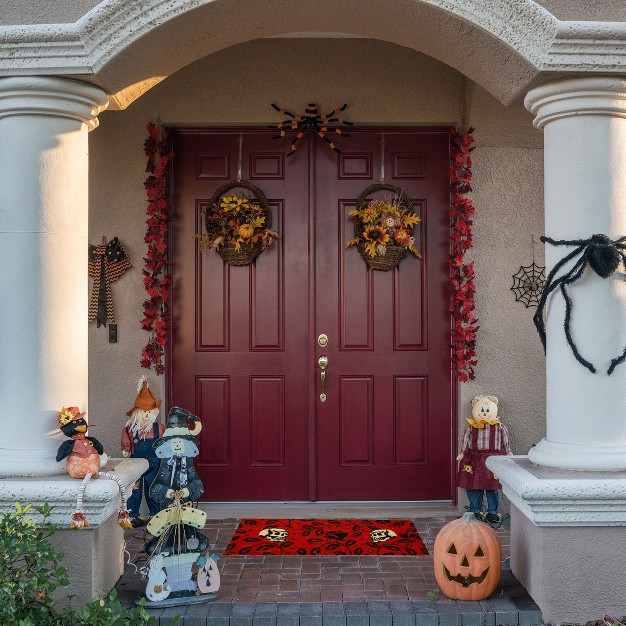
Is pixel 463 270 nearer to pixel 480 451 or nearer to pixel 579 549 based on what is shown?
pixel 480 451

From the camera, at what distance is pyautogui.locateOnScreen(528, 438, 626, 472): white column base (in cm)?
393

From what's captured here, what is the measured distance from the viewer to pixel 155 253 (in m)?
5.76

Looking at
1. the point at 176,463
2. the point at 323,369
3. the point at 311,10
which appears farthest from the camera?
the point at 323,369

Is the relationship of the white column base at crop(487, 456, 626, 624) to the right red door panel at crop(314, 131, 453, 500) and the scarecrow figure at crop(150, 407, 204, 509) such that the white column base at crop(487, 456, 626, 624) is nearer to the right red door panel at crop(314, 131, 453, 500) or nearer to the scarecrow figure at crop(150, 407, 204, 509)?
the scarecrow figure at crop(150, 407, 204, 509)

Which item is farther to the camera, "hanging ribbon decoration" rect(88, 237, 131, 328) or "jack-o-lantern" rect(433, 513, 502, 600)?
"hanging ribbon decoration" rect(88, 237, 131, 328)

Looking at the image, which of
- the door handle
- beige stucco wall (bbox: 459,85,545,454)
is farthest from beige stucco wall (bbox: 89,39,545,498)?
the door handle

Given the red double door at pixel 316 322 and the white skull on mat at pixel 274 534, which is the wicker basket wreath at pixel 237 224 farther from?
the white skull on mat at pixel 274 534

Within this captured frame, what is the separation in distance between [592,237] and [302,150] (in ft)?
8.42

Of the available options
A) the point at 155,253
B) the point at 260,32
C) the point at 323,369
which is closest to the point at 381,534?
the point at 323,369

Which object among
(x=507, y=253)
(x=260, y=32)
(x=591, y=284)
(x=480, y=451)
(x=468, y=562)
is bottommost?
(x=468, y=562)

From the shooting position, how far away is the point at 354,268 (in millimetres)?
6000

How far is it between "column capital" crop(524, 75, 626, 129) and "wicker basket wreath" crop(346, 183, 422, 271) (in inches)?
73.8

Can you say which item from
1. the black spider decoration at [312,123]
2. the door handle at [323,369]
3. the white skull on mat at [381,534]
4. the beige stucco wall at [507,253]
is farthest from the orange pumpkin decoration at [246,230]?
the white skull on mat at [381,534]

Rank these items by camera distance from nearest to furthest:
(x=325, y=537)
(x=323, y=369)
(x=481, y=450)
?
(x=325, y=537) < (x=481, y=450) < (x=323, y=369)
